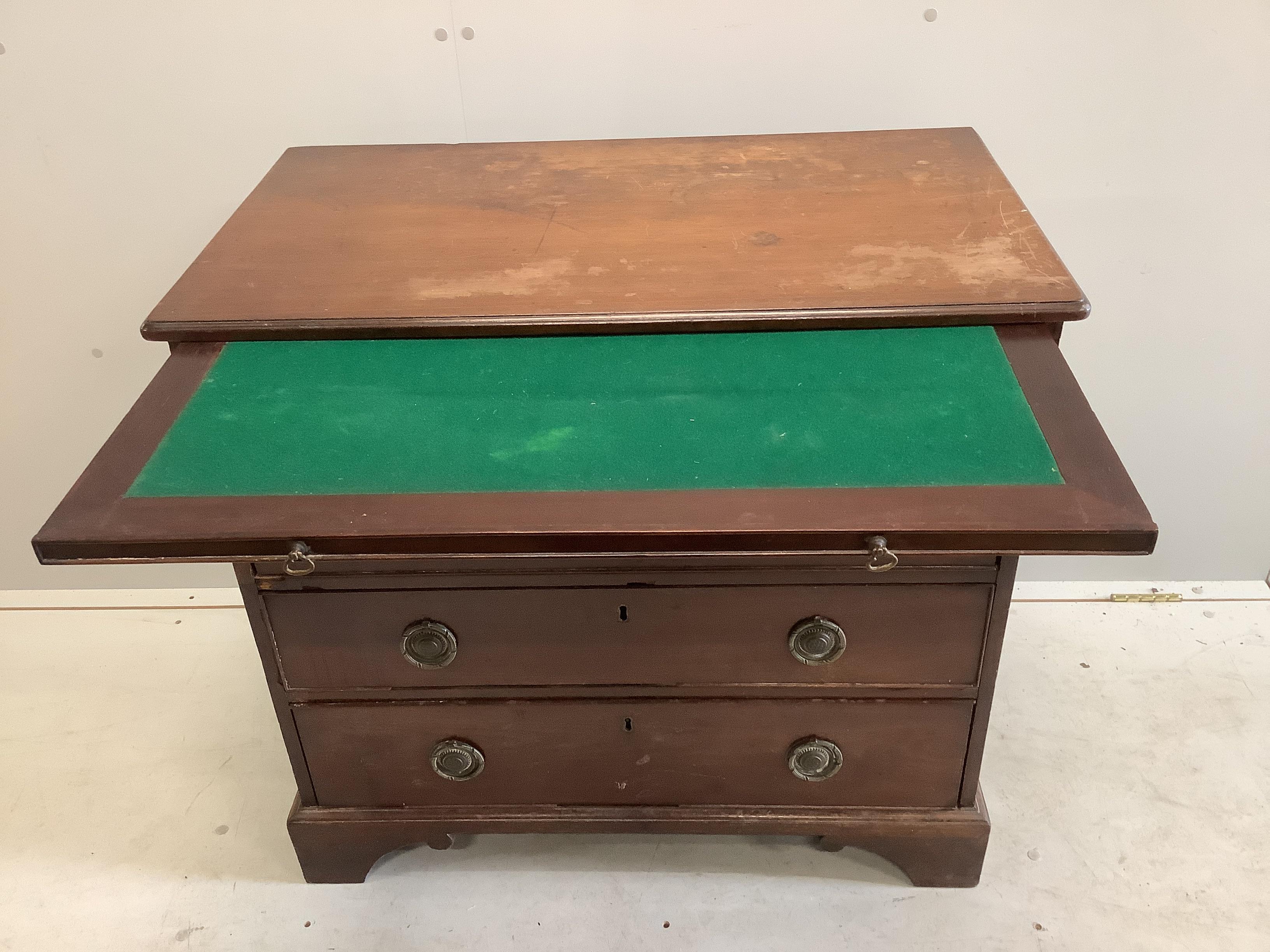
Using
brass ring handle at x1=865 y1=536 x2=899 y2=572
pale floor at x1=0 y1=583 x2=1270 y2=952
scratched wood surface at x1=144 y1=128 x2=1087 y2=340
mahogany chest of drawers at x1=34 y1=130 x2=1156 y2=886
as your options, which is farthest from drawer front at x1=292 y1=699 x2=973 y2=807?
scratched wood surface at x1=144 y1=128 x2=1087 y2=340

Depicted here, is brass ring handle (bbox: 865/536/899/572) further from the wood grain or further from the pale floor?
the pale floor

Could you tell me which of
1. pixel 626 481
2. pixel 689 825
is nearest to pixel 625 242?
pixel 626 481

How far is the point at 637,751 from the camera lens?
1.58 m

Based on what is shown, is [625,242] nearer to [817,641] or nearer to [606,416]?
[606,416]

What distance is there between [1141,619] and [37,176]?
240 centimetres

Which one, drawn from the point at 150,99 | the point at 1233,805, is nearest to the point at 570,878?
the point at 1233,805

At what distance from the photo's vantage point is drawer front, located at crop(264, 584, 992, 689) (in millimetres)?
1382

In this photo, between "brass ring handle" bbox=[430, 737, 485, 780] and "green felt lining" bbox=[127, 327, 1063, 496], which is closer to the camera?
"green felt lining" bbox=[127, 327, 1063, 496]

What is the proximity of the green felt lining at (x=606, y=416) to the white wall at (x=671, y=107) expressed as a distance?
701 mm

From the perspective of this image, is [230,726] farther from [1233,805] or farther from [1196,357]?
[1196,357]

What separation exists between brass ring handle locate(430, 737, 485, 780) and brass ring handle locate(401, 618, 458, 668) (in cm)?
17

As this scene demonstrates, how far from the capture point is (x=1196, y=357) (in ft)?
7.00

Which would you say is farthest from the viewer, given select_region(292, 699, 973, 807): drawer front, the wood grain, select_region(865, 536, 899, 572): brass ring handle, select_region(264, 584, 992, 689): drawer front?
the wood grain

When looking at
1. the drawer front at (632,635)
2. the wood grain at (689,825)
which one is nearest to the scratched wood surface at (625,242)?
the drawer front at (632,635)
